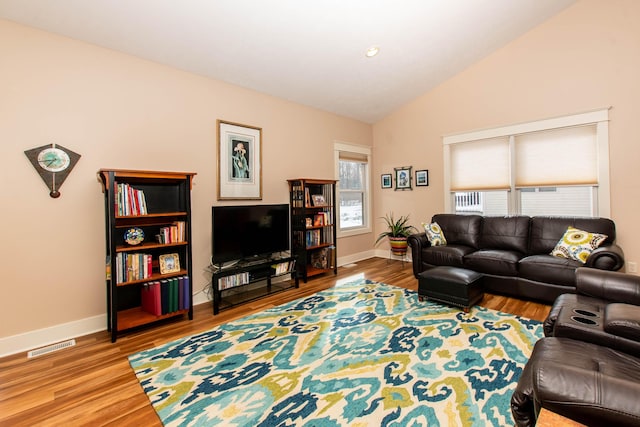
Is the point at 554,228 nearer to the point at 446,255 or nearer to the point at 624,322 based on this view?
the point at 446,255

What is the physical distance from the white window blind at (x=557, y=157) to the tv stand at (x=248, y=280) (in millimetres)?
3697

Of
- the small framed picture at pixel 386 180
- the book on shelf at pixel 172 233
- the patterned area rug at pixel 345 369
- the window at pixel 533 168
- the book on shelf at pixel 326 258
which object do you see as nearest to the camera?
the patterned area rug at pixel 345 369

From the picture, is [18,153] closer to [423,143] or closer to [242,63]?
[242,63]

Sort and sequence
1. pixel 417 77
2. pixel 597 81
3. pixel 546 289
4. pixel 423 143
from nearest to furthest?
pixel 546 289
pixel 597 81
pixel 417 77
pixel 423 143

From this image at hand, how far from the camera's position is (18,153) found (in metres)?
2.53

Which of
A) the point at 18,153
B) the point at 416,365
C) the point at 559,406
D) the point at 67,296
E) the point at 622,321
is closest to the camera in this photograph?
the point at 559,406

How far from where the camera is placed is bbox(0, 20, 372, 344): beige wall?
252 centimetres

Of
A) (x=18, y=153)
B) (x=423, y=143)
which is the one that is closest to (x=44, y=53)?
(x=18, y=153)

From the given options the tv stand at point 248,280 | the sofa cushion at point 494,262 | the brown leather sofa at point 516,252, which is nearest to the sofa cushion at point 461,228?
the brown leather sofa at point 516,252

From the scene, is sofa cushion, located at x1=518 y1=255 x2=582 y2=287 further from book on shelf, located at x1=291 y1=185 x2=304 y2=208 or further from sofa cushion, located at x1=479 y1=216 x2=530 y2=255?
book on shelf, located at x1=291 y1=185 x2=304 y2=208

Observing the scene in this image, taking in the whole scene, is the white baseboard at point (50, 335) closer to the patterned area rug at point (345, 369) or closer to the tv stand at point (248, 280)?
the patterned area rug at point (345, 369)

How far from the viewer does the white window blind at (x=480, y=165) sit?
4586 mm

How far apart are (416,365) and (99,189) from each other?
3309 mm

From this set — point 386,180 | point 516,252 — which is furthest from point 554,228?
point 386,180
